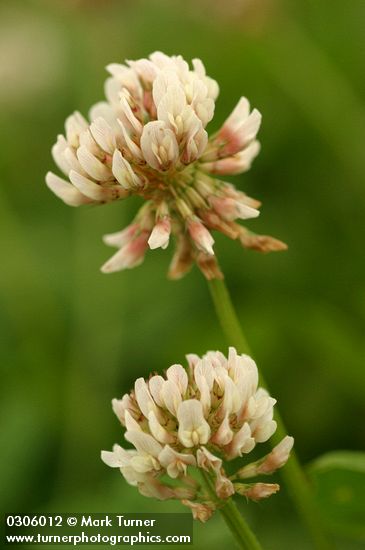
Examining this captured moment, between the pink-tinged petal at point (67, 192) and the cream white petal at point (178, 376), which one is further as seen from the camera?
the pink-tinged petal at point (67, 192)

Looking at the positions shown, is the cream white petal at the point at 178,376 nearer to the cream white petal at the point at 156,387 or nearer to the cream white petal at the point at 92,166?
the cream white petal at the point at 156,387

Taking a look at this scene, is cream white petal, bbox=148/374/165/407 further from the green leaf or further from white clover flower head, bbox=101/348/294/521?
the green leaf

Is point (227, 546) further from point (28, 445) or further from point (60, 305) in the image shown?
point (60, 305)

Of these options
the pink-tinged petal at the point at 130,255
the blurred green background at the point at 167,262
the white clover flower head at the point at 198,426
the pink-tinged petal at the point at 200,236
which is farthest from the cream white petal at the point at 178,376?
the blurred green background at the point at 167,262

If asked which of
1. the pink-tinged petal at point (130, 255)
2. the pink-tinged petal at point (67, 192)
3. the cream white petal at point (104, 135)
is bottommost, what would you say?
the pink-tinged petal at point (130, 255)

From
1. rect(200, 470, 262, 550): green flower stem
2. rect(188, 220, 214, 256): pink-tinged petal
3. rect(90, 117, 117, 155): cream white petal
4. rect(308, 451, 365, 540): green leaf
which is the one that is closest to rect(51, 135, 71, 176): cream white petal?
rect(90, 117, 117, 155): cream white petal

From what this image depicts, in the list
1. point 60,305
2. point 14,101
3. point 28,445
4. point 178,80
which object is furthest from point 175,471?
point 14,101
